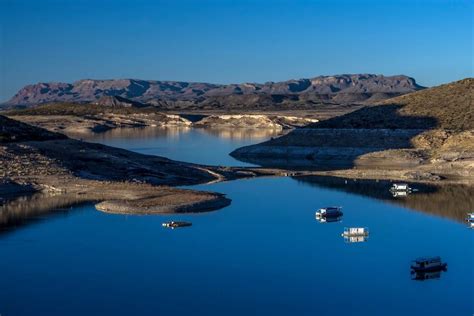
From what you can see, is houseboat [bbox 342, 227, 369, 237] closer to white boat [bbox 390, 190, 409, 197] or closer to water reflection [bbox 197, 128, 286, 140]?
white boat [bbox 390, 190, 409, 197]

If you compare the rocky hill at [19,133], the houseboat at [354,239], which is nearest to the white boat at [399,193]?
the houseboat at [354,239]

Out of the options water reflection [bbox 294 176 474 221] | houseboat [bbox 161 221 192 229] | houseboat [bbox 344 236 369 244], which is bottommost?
houseboat [bbox 344 236 369 244]

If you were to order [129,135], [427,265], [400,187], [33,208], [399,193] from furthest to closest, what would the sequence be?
[129,135], [400,187], [399,193], [33,208], [427,265]

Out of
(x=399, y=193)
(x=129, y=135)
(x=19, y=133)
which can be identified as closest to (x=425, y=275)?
(x=399, y=193)

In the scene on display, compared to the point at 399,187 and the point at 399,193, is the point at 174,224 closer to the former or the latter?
the point at 399,193

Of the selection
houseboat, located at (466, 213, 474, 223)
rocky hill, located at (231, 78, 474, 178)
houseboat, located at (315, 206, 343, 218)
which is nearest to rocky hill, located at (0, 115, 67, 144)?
rocky hill, located at (231, 78, 474, 178)

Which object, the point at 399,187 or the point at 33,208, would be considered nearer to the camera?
the point at 33,208

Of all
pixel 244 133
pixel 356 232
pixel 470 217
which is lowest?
pixel 356 232
